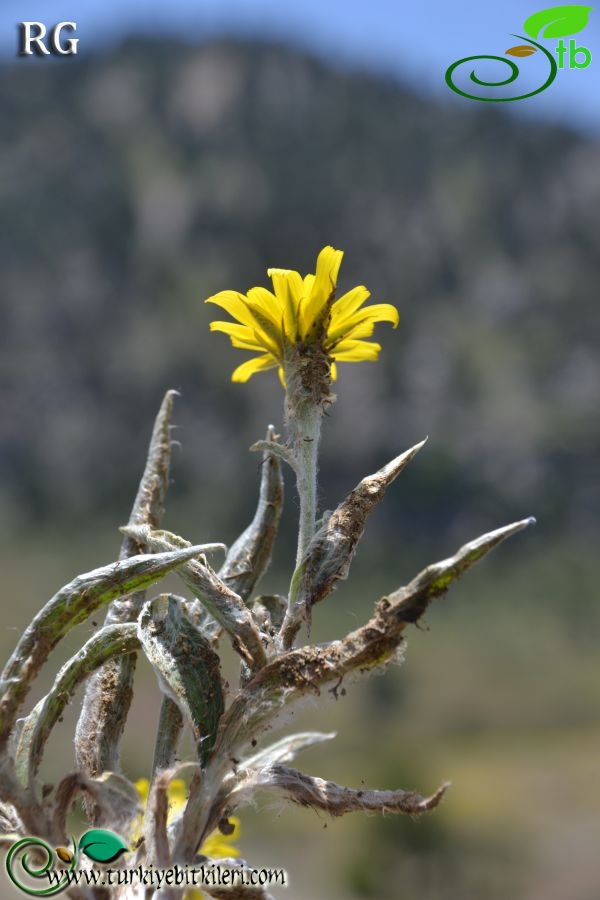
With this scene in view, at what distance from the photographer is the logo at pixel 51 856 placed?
70.2 inches

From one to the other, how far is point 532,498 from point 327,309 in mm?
72226

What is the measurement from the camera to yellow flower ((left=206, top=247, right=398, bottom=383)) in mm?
2193

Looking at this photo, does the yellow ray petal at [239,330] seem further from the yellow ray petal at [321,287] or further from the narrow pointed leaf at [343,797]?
the narrow pointed leaf at [343,797]

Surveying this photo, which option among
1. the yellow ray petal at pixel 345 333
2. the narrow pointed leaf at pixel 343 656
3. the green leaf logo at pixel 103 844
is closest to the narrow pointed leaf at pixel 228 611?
the narrow pointed leaf at pixel 343 656

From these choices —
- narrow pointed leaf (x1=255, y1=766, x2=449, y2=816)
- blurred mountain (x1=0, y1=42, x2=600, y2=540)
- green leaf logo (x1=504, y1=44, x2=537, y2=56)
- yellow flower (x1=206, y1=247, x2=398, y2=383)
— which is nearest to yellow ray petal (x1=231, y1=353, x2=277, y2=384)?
yellow flower (x1=206, y1=247, x2=398, y2=383)

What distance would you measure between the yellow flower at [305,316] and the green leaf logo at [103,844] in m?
1.08

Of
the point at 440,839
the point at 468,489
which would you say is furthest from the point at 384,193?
the point at 440,839

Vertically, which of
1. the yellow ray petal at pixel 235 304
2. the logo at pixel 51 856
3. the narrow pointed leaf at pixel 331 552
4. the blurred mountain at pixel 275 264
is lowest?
the logo at pixel 51 856

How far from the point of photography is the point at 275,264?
83.9 m

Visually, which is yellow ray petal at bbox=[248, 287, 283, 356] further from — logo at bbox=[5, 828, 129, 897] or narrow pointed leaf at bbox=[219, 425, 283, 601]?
logo at bbox=[5, 828, 129, 897]

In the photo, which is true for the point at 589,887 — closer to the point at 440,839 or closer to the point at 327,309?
the point at 440,839

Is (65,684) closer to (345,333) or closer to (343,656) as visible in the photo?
(343,656)

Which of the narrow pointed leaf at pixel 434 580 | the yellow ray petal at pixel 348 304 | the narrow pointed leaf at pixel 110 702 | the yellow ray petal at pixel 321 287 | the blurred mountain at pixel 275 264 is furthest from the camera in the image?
the blurred mountain at pixel 275 264

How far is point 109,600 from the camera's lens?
183cm
